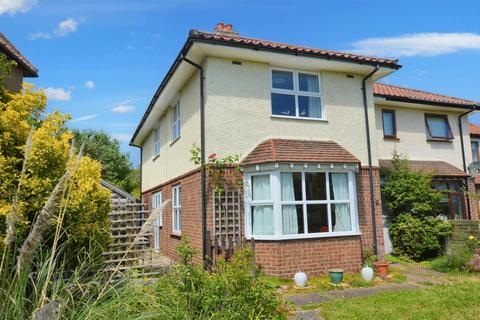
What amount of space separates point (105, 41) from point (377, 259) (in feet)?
30.4

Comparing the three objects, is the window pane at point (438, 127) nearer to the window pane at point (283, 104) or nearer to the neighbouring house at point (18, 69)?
the window pane at point (283, 104)

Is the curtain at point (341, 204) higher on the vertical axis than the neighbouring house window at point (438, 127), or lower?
lower

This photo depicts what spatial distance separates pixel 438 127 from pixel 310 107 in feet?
26.4

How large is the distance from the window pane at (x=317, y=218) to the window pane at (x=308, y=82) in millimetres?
3676

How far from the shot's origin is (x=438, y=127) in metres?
15.5

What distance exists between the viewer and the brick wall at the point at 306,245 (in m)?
9.08

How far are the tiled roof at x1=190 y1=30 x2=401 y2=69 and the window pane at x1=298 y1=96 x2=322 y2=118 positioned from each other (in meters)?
1.40

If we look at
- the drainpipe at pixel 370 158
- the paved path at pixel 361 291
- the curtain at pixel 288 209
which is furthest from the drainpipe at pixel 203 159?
the drainpipe at pixel 370 158

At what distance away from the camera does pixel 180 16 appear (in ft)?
30.2

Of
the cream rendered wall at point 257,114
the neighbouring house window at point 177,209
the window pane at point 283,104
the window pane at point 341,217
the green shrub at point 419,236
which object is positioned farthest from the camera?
the neighbouring house window at point 177,209

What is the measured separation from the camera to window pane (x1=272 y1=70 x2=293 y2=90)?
A: 10602 millimetres

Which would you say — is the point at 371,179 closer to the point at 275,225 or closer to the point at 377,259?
the point at 377,259

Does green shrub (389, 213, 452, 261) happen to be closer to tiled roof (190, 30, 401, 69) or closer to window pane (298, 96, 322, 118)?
window pane (298, 96, 322, 118)

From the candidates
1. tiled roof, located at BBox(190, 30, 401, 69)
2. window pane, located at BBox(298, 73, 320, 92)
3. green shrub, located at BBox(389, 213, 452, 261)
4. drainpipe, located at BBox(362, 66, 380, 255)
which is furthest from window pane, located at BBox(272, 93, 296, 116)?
green shrub, located at BBox(389, 213, 452, 261)
